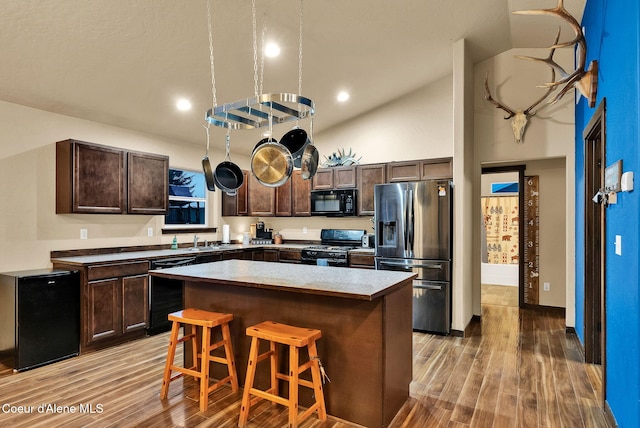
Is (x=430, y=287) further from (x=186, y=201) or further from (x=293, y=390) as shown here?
(x=186, y=201)

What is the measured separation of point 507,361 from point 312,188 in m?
3.53

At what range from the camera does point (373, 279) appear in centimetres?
264

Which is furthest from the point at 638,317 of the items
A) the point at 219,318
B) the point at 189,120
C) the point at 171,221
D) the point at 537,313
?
the point at 171,221

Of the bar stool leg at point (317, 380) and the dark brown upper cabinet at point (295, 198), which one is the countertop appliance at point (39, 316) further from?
the dark brown upper cabinet at point (295, 198)

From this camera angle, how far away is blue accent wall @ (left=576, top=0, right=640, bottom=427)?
1.87 meters

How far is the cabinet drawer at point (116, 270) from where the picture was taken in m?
3.73

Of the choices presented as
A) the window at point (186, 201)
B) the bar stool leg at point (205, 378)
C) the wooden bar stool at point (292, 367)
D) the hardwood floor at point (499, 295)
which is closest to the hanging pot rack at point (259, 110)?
the wooden bar stool at point (292, 367)

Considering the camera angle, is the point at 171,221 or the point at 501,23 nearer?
the point at 501,23

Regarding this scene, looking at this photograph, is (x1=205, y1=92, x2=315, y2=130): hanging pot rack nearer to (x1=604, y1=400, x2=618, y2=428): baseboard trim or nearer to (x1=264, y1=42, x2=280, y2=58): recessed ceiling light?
(x1=264, y1=42, x2=280, y2=58): recessed ceiling light

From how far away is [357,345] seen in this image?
2451 mm

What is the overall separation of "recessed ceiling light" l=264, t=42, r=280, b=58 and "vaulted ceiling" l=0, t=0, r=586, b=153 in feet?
0.31

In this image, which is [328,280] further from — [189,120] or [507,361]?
[189,120]

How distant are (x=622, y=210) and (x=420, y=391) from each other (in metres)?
1.85

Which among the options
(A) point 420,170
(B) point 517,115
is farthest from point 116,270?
(B) point 517,115
